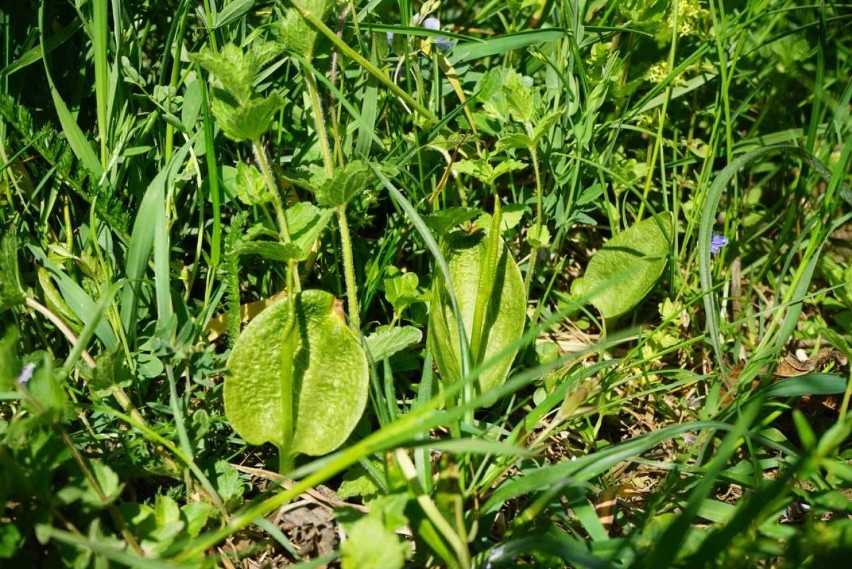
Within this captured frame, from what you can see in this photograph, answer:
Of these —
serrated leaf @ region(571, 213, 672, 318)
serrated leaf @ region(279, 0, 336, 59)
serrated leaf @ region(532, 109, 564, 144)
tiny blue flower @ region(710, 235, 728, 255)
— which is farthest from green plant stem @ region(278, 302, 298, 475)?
tiny blue flower @ region(710, 235, 728, 255)

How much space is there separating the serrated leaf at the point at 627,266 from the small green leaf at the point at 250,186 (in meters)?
0.74

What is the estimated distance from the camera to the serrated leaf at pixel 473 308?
1.51m

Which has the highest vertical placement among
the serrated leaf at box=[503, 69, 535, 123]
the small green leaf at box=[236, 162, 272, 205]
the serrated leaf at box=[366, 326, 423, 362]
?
the serrated leaf at box=[503, 69, 535, 123]

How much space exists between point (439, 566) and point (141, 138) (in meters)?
1.04

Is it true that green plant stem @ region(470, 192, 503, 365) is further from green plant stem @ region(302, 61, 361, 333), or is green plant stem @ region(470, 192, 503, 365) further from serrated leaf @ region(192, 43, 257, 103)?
serrated leaf @ region(192, 43, 257, 103)

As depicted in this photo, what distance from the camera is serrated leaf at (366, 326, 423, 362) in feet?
4.86

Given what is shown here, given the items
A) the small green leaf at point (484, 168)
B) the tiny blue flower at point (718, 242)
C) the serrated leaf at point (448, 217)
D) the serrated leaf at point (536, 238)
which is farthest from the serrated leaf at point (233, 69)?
the tiny blue flower at point (718, 242)

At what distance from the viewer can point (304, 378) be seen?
1.42 metres

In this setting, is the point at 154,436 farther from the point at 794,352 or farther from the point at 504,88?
the point at 794,352

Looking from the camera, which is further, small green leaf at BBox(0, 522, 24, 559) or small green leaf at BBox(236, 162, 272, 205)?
small green leaf at BBox(236, 162, 272, 205)

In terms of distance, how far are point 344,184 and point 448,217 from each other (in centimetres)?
24

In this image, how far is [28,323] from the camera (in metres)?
1.56

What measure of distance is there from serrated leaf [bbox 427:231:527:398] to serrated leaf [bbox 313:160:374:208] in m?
0.26

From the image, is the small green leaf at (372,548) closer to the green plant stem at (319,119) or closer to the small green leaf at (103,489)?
the small green leaf at (103,489)
